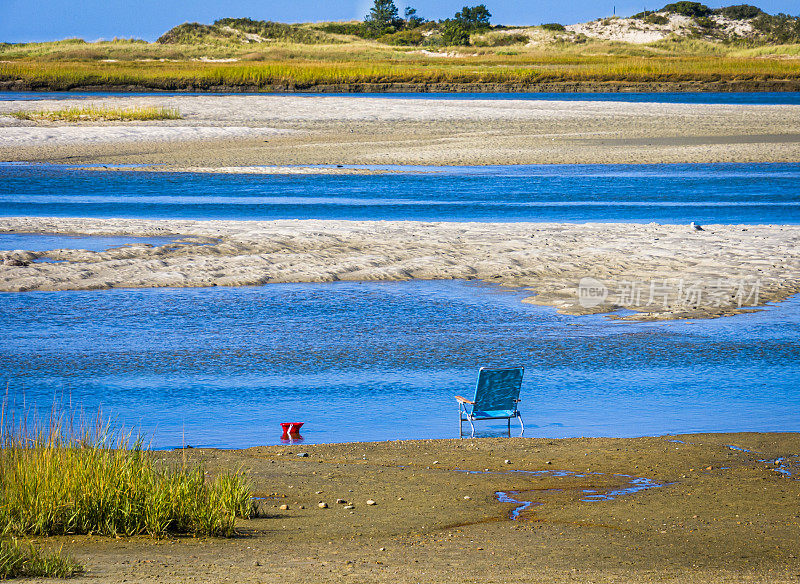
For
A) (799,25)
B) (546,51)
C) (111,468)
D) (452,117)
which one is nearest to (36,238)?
(111,468)

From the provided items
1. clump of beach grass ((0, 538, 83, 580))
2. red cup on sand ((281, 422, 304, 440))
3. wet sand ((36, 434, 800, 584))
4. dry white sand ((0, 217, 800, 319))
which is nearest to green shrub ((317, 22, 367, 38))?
dry white sand ((0, 217, 800, 319))

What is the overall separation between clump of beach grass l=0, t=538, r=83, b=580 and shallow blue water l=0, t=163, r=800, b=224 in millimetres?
15995

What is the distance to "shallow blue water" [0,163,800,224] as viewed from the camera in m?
21.5

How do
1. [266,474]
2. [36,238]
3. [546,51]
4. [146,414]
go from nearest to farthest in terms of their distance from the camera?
[266,474] → [146,414] → [36,238] → [546,51]

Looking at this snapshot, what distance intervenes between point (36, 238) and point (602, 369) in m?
11.6

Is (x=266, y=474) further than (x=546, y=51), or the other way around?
(x=546, y=51)

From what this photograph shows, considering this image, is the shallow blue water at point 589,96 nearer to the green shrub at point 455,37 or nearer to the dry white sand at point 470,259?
the dry white sand at point 470,259

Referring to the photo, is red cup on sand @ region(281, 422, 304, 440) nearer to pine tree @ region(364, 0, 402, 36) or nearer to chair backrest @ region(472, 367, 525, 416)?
chair backrest @ region(472, 367, 525, 416)

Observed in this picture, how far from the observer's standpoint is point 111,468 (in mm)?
6062

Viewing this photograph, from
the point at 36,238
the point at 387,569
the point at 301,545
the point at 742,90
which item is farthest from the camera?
the point at 742,90

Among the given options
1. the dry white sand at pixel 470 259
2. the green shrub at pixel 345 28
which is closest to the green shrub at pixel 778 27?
the green shrub at pixel 345 28

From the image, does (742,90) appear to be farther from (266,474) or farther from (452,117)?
(266,474)

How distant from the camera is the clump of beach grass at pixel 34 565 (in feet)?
16.0

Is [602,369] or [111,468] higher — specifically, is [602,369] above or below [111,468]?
below
